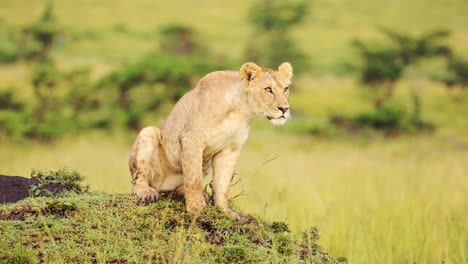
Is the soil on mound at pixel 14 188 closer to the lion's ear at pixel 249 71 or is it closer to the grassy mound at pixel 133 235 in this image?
the grassy mound at pixel 133 235

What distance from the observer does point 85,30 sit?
1515 inches

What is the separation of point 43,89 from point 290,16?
14.1 m

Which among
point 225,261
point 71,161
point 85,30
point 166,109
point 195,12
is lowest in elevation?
point 225,261

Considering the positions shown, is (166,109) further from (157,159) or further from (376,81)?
(157,159)

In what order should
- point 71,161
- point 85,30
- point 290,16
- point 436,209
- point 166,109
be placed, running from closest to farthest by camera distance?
point 436,209 → point 71,161 → point 166,109 → point 290,16 → point 85,30

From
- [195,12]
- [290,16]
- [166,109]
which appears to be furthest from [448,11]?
[166,109]

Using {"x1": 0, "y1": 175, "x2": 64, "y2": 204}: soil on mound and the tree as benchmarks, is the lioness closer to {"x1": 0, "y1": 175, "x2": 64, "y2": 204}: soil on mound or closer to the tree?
{"x1": 0, "y1": 175, "x2": 64, "y2": 204}: soil on mound

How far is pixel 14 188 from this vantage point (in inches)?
250

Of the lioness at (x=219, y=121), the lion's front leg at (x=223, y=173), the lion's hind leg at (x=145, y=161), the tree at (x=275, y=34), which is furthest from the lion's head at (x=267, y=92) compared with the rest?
the tree at (x=275, y=34)

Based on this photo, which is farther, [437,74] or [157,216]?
[437,74]

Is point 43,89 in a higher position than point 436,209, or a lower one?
higher

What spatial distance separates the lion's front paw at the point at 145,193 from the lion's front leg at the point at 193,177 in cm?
42

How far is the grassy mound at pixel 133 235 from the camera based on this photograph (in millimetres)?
4812

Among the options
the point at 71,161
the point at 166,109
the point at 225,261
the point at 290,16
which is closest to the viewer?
the point at 225,261
